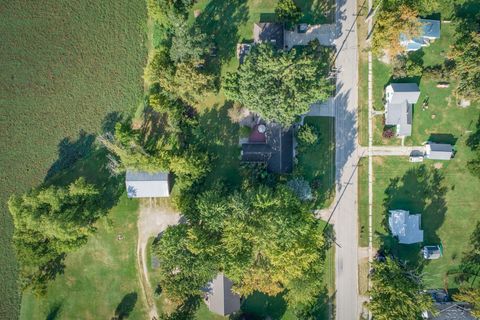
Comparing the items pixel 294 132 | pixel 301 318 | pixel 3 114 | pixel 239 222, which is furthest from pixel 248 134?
pixel 3 114

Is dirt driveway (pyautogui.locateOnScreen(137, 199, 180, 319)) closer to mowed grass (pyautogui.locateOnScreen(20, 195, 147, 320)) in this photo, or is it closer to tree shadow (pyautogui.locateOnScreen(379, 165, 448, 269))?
mowed grass (pyautogui.locateOnScreen(20, 195, 147, 320))

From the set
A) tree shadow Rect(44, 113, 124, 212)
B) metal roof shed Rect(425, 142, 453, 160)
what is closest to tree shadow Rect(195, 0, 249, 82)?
tree shadow Rect(44, 113, 124, 212)

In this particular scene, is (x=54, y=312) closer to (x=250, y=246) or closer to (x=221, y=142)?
(x=250, y=246)

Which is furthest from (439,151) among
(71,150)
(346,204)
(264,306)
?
(71,150)

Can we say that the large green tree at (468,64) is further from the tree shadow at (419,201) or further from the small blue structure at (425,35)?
the tree shadow at (419,201)

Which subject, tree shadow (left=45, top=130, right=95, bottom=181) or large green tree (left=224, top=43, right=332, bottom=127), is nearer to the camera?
large green tree (left=224, top=43, right=332, bottom=127)

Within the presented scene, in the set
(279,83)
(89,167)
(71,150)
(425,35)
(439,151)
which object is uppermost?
(425,35)

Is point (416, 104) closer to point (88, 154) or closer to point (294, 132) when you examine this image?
point (294, 132)
